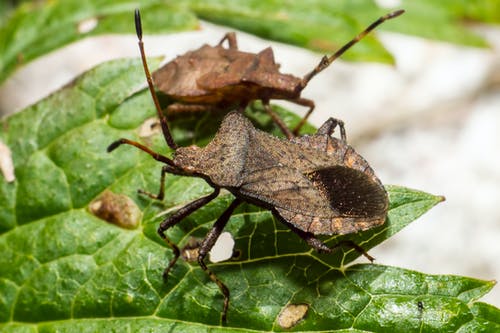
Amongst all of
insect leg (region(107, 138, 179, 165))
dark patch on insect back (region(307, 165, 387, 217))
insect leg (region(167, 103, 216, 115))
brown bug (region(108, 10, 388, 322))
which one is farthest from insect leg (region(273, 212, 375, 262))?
insect leg (region(167, 103, 216, 115))

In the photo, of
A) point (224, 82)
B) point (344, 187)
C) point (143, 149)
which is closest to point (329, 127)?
point (344, 187)

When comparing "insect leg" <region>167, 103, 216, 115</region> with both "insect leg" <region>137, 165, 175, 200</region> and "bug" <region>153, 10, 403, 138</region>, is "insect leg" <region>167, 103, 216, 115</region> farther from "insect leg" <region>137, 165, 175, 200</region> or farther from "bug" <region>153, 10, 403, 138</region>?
"insect leg" <region>137, 165, 175, 200</region>

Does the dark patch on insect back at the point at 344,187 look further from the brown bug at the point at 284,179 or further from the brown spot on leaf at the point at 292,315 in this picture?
the brown spot on leaf at the point at 292,315

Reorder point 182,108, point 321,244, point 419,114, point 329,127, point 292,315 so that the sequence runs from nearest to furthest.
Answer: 1. point 292,315
2. point 321,244
3. point 329,127
4. point 182,108
5. point 419,114

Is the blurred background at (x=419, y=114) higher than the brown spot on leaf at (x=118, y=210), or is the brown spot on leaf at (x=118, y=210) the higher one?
the blurred background at (x=419, y=114)

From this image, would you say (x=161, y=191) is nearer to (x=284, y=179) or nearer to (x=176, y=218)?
(x=176, y=218)

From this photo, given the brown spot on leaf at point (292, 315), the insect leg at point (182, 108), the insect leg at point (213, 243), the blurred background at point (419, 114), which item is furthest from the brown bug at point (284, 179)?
the blurred background at point (419, 114)
